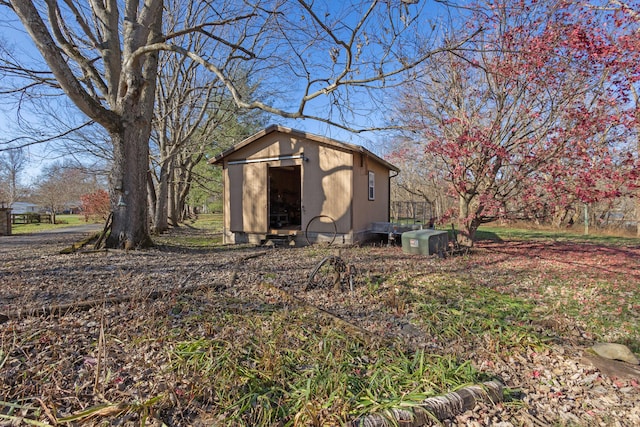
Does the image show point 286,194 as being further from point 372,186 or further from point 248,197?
point 372,186

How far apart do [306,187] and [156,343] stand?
6.57m

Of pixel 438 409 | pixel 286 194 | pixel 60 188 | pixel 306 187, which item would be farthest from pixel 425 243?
pixel 60 188

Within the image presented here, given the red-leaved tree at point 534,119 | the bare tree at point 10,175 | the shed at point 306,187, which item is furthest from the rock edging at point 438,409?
the bare tree at point 10,175

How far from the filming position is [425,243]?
6797 millimetres

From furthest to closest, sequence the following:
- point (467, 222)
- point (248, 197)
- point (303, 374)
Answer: point (248, 197), point (467, 222), point (303, 374)

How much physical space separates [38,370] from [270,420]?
1561 mm

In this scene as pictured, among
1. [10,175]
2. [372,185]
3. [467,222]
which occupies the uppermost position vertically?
[10,175]

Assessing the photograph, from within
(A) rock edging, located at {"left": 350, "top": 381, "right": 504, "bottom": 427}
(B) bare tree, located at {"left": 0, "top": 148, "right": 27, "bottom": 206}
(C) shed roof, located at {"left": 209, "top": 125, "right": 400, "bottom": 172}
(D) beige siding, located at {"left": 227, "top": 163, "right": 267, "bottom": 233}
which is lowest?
(A) rock edging, located at {"left": 350, "top": 381, "right": 504, "bottom": 427}

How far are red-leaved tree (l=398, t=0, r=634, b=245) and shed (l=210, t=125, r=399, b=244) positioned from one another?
2268 millimetres

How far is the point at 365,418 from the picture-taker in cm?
167

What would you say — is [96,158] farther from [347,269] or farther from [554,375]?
[554,375]

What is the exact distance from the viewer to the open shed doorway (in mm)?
11344

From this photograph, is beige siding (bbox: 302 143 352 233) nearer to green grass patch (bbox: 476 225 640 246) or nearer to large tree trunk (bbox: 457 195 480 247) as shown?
large tree trunk (bbox: 457 195 480 247)

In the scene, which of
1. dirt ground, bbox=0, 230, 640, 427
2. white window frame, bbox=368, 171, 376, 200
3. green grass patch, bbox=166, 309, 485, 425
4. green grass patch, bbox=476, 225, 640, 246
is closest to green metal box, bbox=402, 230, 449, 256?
dirt ground, bbox=0, 230, 640, 427
